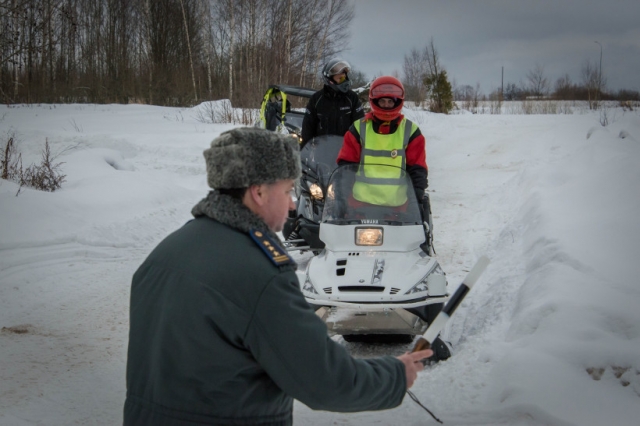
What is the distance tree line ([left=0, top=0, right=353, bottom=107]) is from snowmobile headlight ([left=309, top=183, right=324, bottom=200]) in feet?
51.6

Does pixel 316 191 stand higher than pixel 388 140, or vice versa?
pixel 388 140

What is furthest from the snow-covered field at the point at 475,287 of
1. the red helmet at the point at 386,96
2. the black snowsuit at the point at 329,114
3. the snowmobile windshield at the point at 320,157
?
the black snowsuit at the point at 329,114

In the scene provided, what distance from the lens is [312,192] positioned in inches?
283

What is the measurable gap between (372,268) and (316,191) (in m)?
2.67

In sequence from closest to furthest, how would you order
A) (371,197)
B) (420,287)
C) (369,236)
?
(420,287) < (369,236) < (371,197)

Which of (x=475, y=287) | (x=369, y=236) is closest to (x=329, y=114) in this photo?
(x=475, y=287)

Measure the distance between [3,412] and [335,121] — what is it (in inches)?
194

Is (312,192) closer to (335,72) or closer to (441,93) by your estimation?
(335,72)

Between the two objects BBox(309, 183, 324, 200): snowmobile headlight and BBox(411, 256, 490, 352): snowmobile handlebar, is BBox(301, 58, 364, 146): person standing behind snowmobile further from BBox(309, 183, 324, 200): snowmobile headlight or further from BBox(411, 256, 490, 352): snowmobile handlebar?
BBox(411, 256, 490, 352): snowmobile handlebar

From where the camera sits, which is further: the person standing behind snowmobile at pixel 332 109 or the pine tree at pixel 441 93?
the pine tree at pixel 441 93

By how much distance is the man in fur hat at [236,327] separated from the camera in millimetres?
1735

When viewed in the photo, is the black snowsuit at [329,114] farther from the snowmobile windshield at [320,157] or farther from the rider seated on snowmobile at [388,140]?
the rider seated on snowmobile at [388,140]

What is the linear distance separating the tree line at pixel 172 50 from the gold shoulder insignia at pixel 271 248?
2092 cm

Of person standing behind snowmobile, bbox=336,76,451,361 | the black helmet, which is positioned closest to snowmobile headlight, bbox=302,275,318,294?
person standing behind snowmobile, bbox=336,76,451,361
